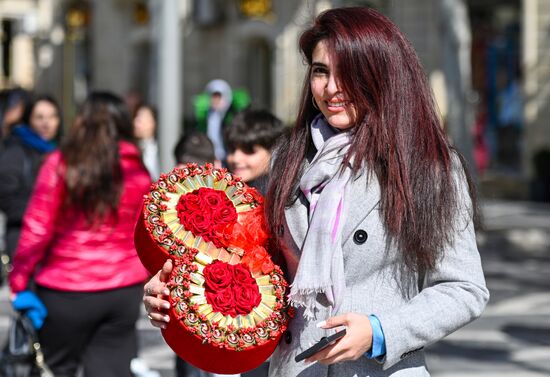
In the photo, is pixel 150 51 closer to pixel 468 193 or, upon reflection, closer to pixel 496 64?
pixel 496 64

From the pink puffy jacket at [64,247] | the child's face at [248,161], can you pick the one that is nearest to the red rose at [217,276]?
the pink puffy jacket at [64,247]

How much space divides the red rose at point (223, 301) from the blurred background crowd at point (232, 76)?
1474mm

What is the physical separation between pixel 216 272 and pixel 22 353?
2961 mm

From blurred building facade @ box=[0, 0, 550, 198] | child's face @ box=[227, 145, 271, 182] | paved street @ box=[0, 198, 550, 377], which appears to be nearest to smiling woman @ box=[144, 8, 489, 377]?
child's face @ box=[227, 145, 271, 182]

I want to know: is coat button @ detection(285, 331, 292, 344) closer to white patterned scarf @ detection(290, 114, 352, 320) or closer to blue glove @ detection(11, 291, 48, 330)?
white patterned scarf @ detection(290, 114, 352, 320)

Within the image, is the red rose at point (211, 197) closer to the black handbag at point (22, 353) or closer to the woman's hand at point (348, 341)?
the woman's hand at point (348, 341)

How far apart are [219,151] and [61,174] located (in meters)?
7.33

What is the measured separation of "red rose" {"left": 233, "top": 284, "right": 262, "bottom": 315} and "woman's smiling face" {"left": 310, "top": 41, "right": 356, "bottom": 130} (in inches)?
17.5

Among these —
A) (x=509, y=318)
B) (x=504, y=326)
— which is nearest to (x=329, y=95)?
(x=504, y=326)

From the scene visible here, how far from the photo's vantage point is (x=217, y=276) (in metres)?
2.81

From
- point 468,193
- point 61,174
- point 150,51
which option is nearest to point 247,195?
point 468,193

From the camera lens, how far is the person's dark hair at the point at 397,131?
2.74 meters

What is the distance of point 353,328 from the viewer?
2621 mm

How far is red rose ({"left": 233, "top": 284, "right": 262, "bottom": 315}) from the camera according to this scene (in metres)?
2.80
